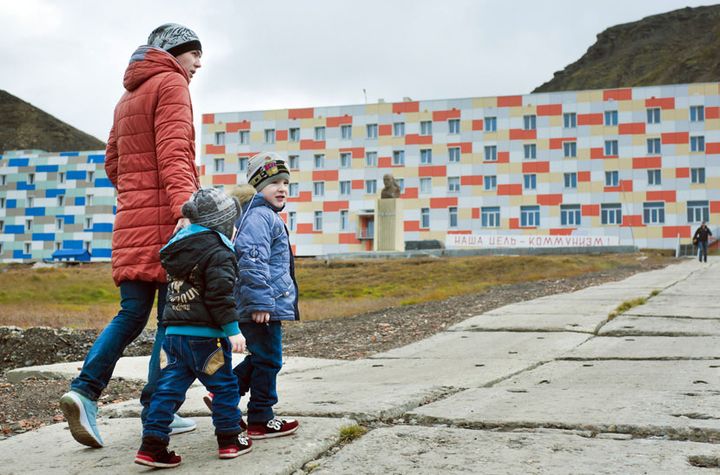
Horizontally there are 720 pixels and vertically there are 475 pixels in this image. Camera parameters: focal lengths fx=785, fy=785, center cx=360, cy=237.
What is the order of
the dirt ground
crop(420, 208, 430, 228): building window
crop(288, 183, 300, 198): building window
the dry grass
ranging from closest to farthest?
the dirt ground → the dry grass → crop(420, 208, 430, 228): building window → crop(288, 183, 300, 198): building window

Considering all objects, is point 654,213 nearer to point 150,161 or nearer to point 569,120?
point 569,120

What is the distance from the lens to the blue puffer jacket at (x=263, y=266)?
341cm

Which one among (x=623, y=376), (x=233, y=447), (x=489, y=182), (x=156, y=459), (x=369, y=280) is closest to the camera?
(x=156, y=459)

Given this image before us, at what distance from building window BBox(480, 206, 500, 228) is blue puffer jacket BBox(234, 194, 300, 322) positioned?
152 feet

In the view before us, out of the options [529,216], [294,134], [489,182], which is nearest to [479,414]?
[529,216]

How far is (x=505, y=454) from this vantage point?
9.52ft

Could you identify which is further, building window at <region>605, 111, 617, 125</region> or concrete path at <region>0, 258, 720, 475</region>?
building window at <region>605, 111, 617, 125</region>

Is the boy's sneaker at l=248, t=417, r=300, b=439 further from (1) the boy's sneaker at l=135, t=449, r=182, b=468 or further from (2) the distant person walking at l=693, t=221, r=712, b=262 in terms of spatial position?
(2) the distant person walking at l=693, t=221, r=712, b=262

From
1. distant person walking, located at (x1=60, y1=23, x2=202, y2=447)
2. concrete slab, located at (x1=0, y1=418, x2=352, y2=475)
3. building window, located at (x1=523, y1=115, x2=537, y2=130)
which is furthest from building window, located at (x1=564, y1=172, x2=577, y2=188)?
concrete slab, located at (x1=0, y1=418, x2=352, y2=475)

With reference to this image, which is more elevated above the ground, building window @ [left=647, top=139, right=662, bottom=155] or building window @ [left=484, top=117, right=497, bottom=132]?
building window @ [left=484, top=117, right=497, bottom=132]

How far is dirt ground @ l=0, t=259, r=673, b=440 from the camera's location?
4660 millimetres

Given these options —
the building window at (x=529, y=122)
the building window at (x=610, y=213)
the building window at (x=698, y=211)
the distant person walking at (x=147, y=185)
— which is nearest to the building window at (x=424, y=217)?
the building window at (x=529, y=122)

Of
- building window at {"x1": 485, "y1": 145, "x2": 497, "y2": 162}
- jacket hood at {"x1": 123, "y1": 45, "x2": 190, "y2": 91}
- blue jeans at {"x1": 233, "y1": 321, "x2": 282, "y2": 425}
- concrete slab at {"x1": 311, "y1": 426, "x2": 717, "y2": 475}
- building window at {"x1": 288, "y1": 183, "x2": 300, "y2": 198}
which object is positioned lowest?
concrete slab at {"x1": 311, "y1": 426, "x2": 717, "y2": 475}

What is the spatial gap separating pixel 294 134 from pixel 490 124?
44.3 ft
